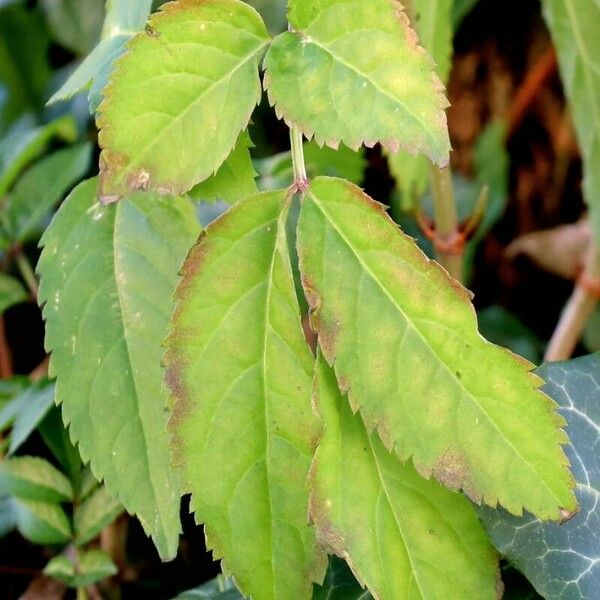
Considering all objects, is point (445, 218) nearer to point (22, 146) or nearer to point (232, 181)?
point (232, 181)

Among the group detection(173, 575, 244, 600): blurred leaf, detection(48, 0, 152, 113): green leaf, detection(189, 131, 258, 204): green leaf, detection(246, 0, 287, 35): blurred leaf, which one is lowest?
detection(173, 575, 244, 600): blurred leaf

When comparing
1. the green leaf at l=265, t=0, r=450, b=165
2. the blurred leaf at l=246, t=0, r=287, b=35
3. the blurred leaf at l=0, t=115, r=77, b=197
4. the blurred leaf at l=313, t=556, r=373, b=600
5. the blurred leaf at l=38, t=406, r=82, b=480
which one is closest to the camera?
the green leaf at l=265, t=0, r=450, b=165

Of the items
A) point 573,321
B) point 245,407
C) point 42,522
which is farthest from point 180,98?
point 573,321

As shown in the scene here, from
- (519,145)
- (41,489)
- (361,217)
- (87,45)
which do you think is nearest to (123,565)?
(41,489)

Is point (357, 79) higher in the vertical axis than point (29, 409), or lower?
higher

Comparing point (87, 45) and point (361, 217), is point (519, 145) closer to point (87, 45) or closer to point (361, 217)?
point (87, 45)

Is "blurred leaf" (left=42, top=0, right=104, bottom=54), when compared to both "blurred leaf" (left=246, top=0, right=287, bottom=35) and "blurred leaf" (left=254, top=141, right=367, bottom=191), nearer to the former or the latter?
"blurred leaf" (left=246, top=0, right=287, bottom=35)

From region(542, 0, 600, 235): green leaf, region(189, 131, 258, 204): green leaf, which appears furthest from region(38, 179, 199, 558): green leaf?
region(542, 0, 600, 235): green leaf
